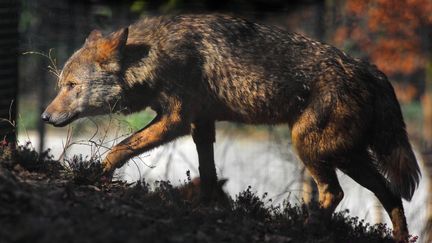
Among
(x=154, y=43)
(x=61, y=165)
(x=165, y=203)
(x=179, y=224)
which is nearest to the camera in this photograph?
(x=179, y=224)

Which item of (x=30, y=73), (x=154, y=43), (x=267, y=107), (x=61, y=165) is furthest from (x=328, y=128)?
(x=30, y=73)

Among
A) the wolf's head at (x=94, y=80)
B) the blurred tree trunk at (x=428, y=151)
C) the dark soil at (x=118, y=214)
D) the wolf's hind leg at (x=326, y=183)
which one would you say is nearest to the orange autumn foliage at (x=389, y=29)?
the blurred tree trunk at (x=428, y=151)

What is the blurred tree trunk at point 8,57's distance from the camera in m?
9.01

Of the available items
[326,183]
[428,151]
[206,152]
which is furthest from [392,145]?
[428,151]

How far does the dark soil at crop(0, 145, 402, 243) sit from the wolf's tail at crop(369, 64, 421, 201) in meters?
0.53

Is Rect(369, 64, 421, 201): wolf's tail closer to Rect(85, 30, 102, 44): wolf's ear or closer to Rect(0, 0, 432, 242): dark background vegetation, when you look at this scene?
Rect(0, 0, 432, 242): dark background vegetation

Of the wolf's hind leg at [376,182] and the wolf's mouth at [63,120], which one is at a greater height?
the wolf's mouth at [63,120]

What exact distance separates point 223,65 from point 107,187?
1.72m

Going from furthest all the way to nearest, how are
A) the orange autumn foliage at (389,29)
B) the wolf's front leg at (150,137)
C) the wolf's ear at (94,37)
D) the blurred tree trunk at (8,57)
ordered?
1. the orange autumn foliage at (389,29)
2. the blurred tree trunk at (8,57)
3. the wolf's ear at (94,37)
4. the wolf's front leg at (150,137)

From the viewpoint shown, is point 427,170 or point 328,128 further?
point 427,170

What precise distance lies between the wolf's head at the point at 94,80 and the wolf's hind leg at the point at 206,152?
87cm

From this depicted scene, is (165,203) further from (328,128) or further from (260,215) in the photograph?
(328,128)

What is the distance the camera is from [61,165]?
7715mm

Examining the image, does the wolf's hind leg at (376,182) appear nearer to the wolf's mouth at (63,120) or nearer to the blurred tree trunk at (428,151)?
the blurred tree trunk at (428,151)
